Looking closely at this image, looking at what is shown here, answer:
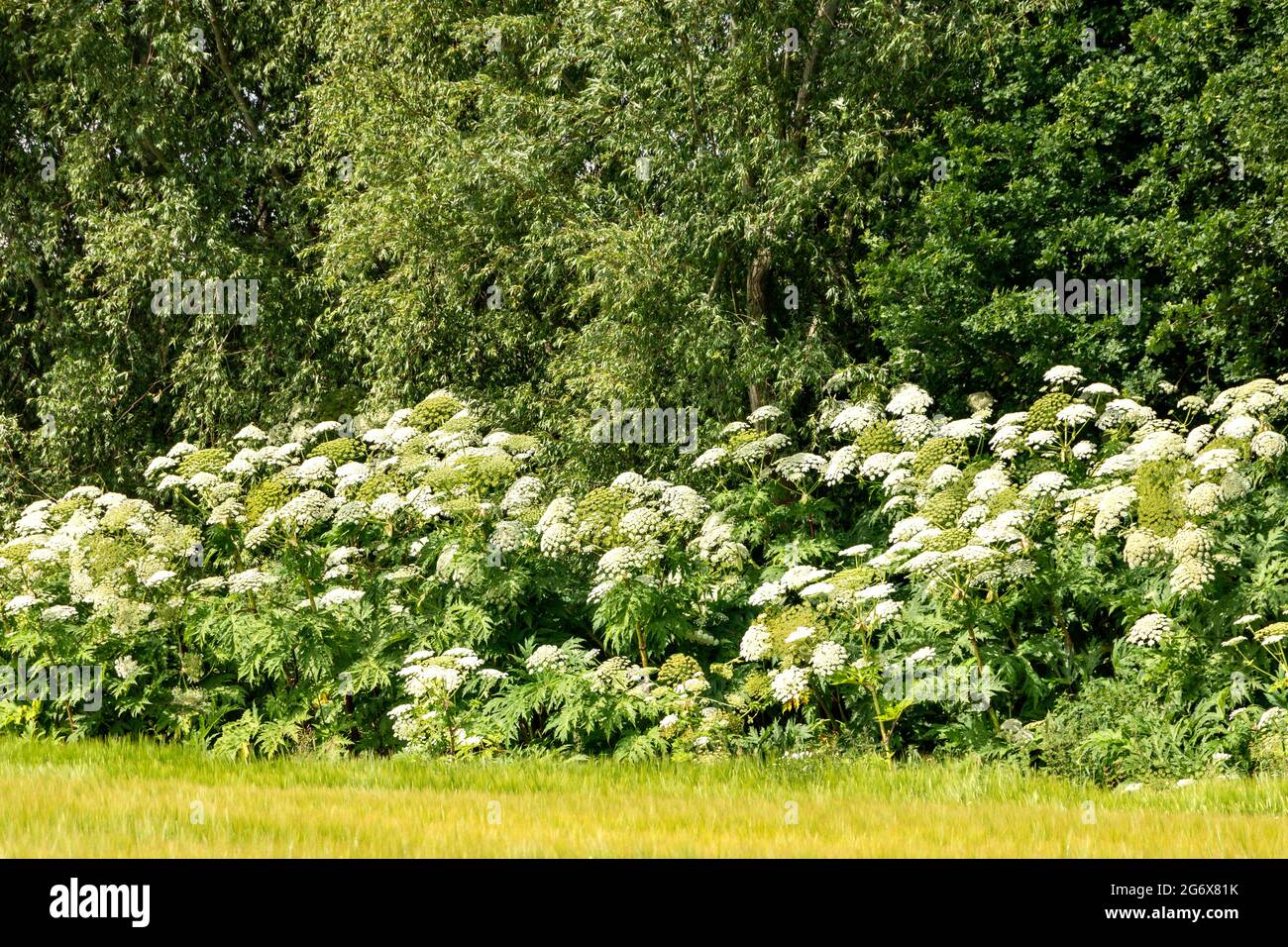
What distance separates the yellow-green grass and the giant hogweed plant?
637 millimetres

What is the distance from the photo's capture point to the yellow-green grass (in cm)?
616

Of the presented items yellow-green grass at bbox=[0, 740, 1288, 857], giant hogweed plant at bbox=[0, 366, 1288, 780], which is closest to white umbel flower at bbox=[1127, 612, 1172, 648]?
giant hogweed plant at bbox=[0, 366, 1288, 780]

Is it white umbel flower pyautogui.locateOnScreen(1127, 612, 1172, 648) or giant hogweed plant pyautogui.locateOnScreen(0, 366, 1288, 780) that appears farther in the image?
giant hogweed plant pyautogui.locateOnScreen(0, 366, 1288, 780)

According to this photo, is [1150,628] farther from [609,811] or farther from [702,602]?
[609,811]

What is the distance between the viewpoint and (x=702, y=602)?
10578 mm

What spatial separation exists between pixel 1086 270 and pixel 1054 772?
788 centimetres

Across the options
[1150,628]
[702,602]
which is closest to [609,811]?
[702,602]

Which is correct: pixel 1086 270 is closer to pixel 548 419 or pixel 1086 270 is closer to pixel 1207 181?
pixel 1207 181

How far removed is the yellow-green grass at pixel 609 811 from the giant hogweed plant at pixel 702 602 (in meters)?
0.64

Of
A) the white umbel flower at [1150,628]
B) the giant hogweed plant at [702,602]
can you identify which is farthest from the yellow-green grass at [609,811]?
the white umbel flower at [1150,628]

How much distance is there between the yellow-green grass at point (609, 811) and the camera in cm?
616

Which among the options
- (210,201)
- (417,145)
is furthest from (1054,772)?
(210,201)

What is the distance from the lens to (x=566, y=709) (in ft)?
31.0

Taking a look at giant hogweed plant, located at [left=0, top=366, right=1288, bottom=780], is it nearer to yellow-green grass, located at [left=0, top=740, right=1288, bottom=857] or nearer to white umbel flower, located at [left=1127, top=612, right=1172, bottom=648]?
white umbel flower, located at [left=1127, top=612, right=1172, bottom=648]
